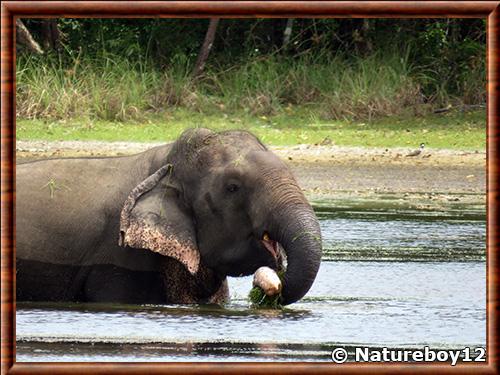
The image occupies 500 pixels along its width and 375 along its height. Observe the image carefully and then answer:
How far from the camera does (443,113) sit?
72.2 ft

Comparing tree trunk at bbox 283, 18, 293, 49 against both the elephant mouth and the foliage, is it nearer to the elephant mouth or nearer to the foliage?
the foliage

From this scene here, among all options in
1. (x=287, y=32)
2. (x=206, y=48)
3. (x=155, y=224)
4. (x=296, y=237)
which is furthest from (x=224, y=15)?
(x=287, y=32)

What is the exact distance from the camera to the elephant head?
9.48 meters

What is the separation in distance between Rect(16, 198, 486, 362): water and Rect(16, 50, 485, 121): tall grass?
9085mm

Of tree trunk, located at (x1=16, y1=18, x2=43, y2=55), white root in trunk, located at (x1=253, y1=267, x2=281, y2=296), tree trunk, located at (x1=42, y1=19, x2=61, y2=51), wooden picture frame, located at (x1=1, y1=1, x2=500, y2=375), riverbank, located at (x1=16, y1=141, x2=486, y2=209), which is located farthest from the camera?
tree trunk, located at (x1=42, y1=19, x2=61, y2=51)

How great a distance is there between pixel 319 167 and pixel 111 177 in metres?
9.13

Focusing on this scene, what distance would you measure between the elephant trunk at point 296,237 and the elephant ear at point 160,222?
0.69 m

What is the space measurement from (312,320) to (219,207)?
3.30 ft

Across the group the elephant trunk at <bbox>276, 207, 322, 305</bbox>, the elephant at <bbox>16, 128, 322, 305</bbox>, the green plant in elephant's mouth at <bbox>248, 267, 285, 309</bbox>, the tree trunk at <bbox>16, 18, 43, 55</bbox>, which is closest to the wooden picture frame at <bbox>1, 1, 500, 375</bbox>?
the elephant trunk at <bbox>276, 207, 322, 305</bbox>

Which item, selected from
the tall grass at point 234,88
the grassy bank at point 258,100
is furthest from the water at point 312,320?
the tall grass at point 234,88

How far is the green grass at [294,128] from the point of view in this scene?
66.5 ft

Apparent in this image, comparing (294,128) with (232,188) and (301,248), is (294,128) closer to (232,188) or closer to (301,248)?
(232,188)
